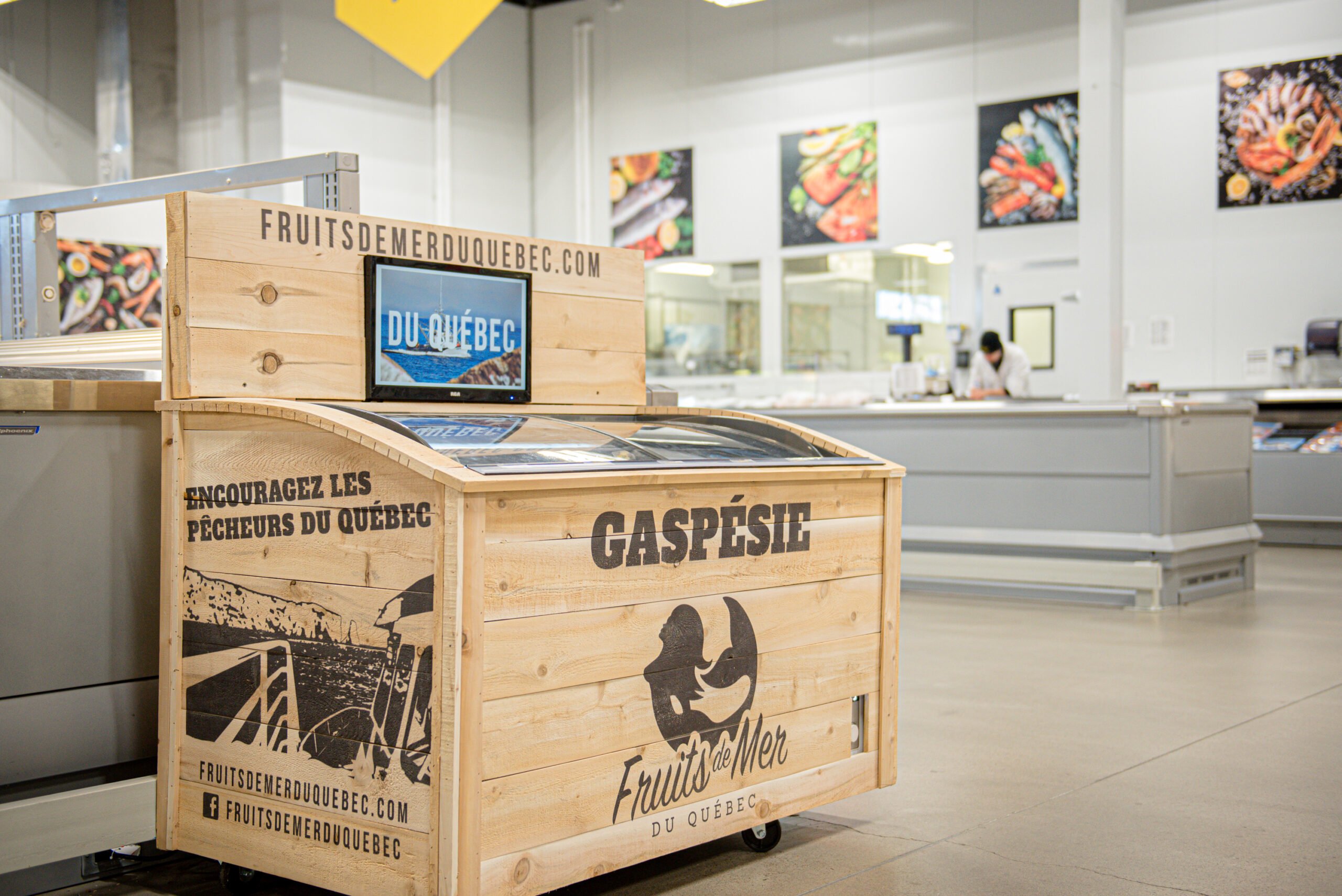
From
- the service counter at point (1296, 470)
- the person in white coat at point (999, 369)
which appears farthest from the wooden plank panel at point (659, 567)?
the service counter at point (1296, 470)


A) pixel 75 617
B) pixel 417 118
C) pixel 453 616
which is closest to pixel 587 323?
pixel 453 616

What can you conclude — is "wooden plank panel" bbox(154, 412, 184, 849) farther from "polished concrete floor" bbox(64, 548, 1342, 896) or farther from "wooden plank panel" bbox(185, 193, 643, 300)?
"wooden plank panel" bbox(185, 193, 643, 300)

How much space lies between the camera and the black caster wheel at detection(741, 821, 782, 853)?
2.60 m

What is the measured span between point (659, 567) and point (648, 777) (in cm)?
39

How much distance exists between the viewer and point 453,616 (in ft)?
6.42

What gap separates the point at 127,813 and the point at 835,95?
32.6ft

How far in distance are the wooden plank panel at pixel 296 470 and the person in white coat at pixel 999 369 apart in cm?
735

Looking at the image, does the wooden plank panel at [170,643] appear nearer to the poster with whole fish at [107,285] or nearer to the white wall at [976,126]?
the white wall at [976,126]

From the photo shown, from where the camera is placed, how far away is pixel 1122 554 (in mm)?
6176

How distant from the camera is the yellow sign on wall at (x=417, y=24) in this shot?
3898mm

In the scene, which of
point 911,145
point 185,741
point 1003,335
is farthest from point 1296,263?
point 185,741

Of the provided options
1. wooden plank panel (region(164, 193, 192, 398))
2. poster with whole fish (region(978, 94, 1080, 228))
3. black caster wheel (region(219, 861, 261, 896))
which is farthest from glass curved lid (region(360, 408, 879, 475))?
poster with whole fish (region(978, 94, 1080, 228))

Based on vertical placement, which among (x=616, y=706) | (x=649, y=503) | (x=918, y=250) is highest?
(x=918, y=250)

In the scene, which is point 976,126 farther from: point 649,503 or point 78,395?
point 78,395
